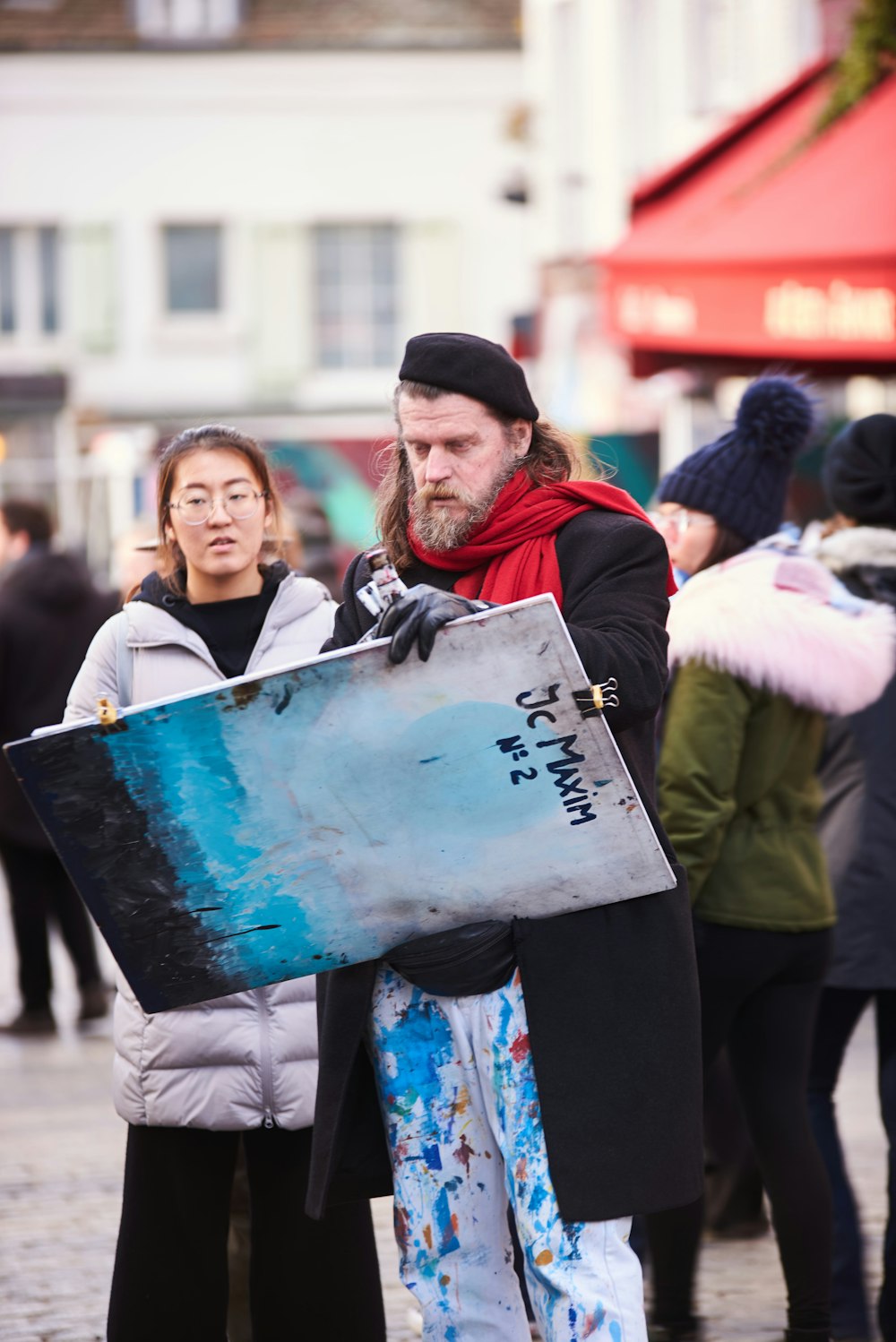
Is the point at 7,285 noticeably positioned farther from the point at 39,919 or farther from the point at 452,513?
the point at 452,513

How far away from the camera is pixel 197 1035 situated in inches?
149

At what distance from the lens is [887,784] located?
16.0 ft

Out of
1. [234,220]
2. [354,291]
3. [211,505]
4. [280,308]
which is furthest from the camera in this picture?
[354,291]

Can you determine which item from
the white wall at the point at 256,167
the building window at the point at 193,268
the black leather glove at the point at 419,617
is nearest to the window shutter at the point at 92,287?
the white wall at the point at 256,167

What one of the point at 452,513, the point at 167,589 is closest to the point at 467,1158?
the point at 452,513

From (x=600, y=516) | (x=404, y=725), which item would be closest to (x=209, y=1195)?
(x=404, y=725)

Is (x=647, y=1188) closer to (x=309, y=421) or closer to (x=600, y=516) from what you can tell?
(x=600, y=516)

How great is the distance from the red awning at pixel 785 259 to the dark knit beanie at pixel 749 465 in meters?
2.79

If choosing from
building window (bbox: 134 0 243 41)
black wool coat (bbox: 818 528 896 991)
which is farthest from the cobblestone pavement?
building window (bbox: 134 0 243 41)

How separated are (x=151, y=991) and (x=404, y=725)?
0.63 metres

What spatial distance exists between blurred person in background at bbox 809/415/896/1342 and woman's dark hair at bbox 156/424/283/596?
5.16 feet

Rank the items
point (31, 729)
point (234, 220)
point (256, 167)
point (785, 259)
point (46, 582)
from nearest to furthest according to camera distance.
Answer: point (785, 259)
point (31, 729)
point (46, 582)
point (256, 167)
point (234, 220)

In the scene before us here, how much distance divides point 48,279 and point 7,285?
575 millimetres

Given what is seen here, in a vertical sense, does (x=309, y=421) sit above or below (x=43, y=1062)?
above
